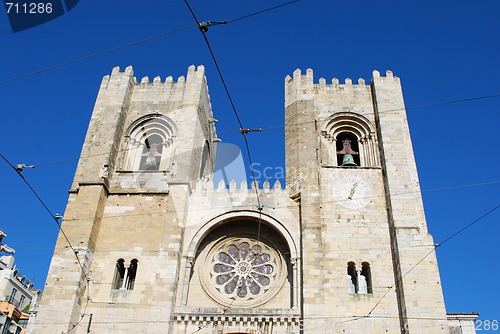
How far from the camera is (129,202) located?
1712 cm

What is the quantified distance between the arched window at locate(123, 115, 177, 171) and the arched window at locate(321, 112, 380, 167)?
559 centimetres

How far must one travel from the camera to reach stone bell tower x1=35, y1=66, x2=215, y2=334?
14859 mm

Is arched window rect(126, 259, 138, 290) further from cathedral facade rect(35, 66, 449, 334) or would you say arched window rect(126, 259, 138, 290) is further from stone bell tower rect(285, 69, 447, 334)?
stone bell tower rect(285, 69, 447, 334)

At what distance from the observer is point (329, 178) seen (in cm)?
1748

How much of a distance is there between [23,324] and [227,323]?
75.4 ft

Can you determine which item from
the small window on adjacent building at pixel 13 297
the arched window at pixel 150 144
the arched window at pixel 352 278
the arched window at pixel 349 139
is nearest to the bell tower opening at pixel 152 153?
the arched window at pixel 150 144

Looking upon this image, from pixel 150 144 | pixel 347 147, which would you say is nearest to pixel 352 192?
pixel 347 147

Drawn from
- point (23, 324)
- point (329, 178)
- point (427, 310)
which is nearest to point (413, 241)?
point (427, 310)

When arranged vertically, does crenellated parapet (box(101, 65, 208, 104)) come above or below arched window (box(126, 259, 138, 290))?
above

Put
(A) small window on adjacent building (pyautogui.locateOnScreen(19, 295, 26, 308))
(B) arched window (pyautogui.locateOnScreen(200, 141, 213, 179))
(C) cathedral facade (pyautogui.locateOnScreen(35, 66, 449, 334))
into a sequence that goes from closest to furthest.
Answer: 1. (C) cathedral facade (pyautogui.locateOnScreen(35, 66, 449, 334))
2. (B) arched window (pyautogui.locateOnScreen(200, 141, 213, 179))
3. (A) small window on adjacent building (pyautogui.locateOnScreen(19, 295, 26, 308))

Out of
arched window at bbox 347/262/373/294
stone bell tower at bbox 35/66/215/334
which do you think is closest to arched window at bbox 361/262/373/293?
arched window at bbox 347/262/373/294

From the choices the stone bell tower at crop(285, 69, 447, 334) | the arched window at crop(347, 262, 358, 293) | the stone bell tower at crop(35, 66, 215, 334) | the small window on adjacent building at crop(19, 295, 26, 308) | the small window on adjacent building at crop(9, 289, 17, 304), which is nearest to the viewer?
the stone bell tower at crop(285, 69, 447, 334)

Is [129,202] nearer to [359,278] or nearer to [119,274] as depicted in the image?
[119,274]

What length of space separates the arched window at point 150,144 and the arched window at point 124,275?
3.77 meters
